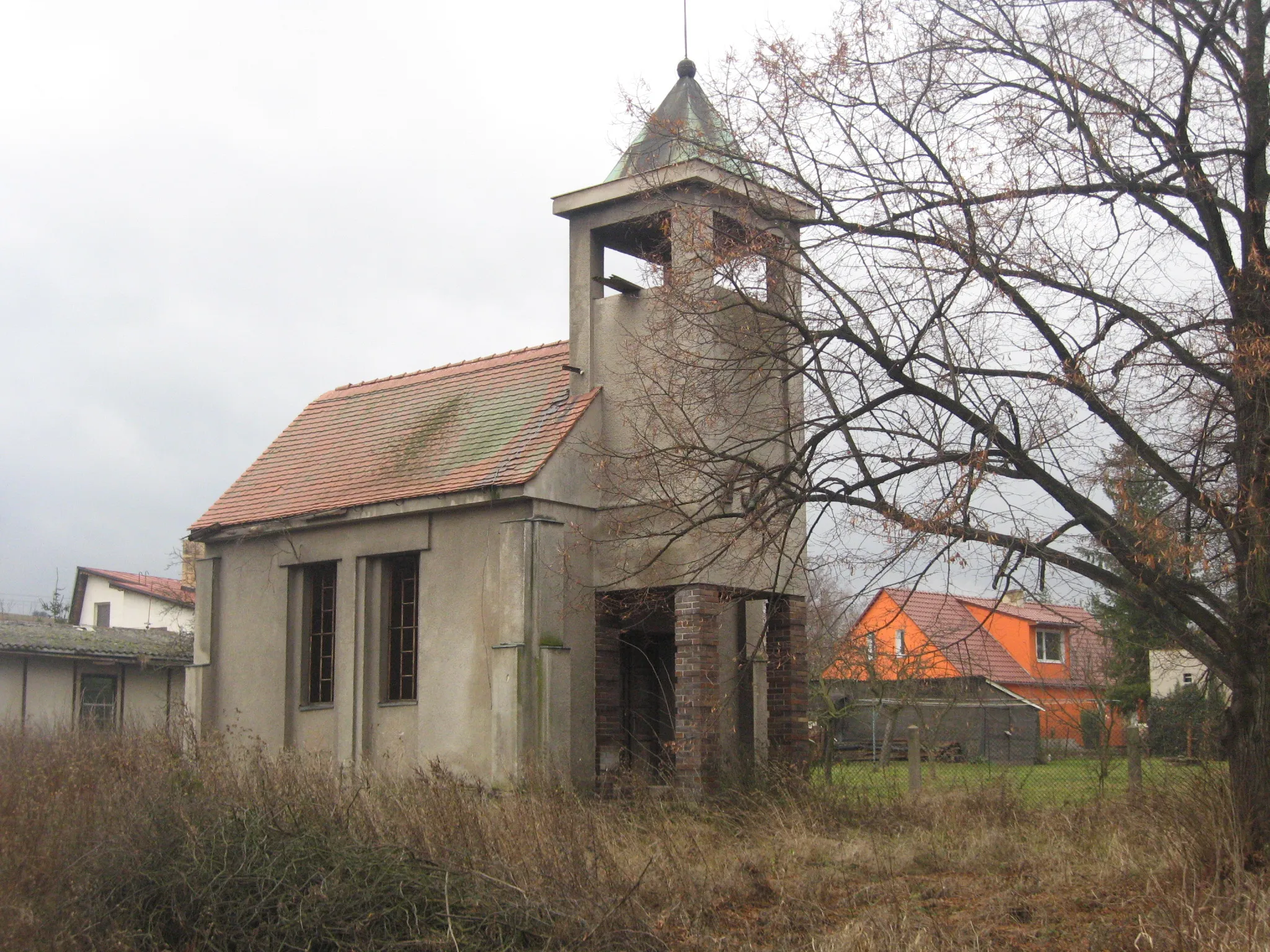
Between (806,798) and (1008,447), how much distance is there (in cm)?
554

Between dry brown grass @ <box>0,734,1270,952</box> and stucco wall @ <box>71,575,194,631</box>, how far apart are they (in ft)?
141

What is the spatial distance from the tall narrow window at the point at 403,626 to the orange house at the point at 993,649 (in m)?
5.88

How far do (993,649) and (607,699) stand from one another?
30.1 metres

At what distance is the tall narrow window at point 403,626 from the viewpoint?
18.2 m

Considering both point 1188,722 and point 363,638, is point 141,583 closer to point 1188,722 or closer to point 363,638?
point 363,638

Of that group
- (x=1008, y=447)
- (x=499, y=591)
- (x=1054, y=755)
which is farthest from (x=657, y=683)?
(x=1054, y=755)

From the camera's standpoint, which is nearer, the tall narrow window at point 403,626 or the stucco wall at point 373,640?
the stucco wall at point 373,640

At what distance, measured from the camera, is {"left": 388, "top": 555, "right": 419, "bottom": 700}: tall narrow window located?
1822 cm

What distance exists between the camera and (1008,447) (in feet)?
36.5

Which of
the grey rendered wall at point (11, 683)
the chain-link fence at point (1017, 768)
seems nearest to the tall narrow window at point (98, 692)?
the grey rendered wall at point (11, 683)

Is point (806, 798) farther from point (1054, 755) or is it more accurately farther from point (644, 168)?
point (1054, 755)

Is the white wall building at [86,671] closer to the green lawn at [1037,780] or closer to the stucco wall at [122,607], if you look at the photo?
the green lawn at [1037,780]

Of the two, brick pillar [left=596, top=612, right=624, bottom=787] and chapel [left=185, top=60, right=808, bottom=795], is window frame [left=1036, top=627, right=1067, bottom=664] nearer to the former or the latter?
chapel [left=185, top=60, right=808, bottom=795]

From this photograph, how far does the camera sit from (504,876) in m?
8.92
